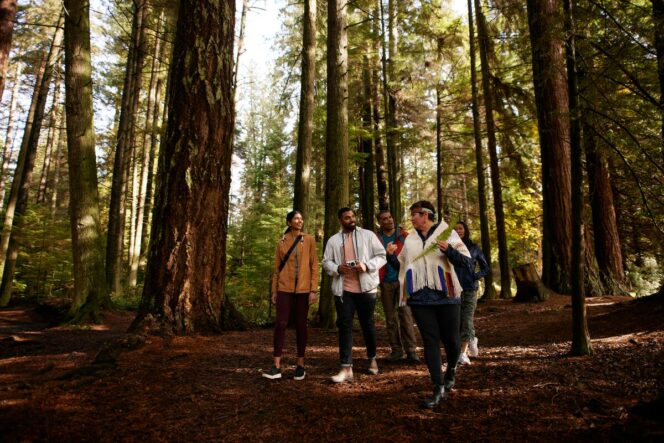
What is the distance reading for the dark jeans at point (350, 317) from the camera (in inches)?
181

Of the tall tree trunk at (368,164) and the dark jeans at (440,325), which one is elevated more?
the tall tree trunk at (368,164)

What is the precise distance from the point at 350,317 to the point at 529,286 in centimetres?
849

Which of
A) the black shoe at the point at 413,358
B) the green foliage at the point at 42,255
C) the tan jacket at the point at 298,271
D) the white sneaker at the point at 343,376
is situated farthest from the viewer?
the green foliage at the point at 42,255

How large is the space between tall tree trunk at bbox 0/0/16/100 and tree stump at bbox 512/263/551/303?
39.9 ft

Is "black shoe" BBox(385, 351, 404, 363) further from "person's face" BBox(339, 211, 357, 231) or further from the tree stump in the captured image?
the tree stump

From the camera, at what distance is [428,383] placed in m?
4.28

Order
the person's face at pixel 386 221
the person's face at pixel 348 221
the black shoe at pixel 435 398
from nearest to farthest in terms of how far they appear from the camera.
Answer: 1. the black shoe at pixel 435 398
2. the person's face at pixel 348 221
3. the person's face at pixel 386 221

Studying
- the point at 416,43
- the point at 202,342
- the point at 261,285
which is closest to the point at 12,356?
the point at 202,342

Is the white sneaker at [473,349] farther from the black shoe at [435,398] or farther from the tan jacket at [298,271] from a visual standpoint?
the tan jacket at [298,271]

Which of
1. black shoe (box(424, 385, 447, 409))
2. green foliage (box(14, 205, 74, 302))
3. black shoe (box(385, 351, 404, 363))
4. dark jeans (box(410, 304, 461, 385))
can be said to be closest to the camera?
black shoe (box(424, 385, 447, 409))

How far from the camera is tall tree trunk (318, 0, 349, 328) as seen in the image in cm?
861

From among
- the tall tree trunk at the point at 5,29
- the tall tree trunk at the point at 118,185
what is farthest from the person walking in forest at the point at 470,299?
the tall tree trunk at the point at 118,185

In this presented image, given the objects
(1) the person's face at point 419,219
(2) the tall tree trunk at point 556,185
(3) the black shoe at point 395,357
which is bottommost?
(3) the black shoe at point 395,357

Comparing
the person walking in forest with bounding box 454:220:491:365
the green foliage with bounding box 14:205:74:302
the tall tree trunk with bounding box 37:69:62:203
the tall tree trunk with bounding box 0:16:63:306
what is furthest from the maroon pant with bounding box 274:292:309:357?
the tall tree trunk with bounding box 37:69:62:203
